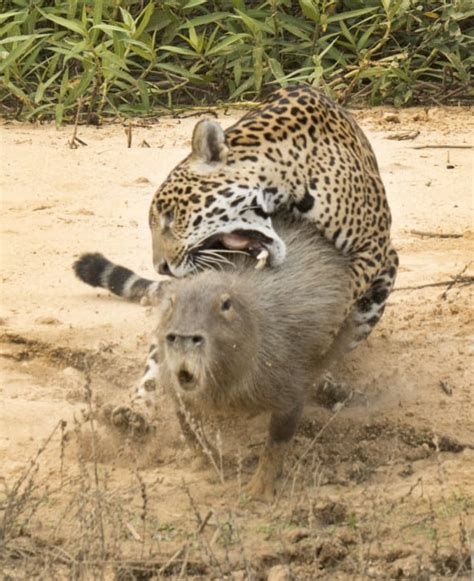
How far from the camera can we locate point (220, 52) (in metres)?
10.8

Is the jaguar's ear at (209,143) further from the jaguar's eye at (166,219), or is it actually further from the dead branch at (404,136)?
the dead branch at (404,136)

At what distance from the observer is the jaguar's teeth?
575cm

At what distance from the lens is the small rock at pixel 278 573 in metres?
4.70

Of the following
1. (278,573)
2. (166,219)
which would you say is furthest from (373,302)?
(278,573)

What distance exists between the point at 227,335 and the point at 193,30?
5859mm

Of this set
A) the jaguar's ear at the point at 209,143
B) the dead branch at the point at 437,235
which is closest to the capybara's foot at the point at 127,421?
the jaguar's ear at the point at 209,143

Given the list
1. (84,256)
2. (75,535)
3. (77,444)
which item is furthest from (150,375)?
(75,535)

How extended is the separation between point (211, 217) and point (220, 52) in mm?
5127

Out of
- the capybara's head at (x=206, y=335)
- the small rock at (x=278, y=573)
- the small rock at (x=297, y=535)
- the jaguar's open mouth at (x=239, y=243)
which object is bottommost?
the small rock at (x=278, y=573)

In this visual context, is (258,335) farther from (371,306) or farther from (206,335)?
(371,306)

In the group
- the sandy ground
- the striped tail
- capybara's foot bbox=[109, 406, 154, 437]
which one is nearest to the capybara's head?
the sandy ground

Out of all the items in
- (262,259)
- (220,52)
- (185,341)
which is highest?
(220,52)

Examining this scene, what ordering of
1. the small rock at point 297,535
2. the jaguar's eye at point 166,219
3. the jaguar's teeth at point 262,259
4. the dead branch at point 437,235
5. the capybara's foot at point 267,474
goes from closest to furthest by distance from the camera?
the small rock at point 297,535 → the capybara's foot at point 267,474 → the jaguar's teeth at point 262,259 → the jaguar's eye at point 166,219 → the dead branch at point 437,235

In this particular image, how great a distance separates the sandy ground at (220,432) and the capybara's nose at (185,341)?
385mm
